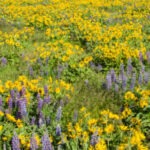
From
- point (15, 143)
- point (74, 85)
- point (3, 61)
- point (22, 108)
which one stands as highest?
point (22, 108)

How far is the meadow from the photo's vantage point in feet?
16.4

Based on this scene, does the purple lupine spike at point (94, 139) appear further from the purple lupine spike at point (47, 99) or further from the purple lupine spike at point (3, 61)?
the purple lupine spike at point (3, 61)

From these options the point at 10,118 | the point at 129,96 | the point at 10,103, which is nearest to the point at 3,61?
the point at 10,103

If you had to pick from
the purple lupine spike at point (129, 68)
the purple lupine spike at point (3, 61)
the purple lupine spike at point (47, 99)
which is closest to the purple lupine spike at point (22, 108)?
the purple lupine spike at point (47, 99)

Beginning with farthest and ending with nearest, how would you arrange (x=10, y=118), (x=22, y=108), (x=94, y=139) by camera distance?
(x=22, y=108), (x=10, y=118), (x=94, y=139)

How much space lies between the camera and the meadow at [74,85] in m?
4.98

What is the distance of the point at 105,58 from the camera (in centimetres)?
875

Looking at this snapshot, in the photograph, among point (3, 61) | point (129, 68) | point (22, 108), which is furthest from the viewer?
point (3, 61)

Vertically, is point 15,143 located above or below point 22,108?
below

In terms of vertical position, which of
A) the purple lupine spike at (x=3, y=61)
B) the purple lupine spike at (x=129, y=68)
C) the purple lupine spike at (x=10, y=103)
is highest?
the purple lupine spike at (x=10, y=103)

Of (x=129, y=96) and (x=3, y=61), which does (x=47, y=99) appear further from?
(x=3, y=61)

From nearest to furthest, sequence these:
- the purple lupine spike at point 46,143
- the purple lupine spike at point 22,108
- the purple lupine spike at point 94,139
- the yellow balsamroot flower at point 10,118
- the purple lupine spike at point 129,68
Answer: the purple lupine spike at point 46,143, the purple lupine spike at point 94,139, the yellow balsamroot flower at point 10,118, the purple lupine spike at point 22,108, the purple lupine spike at point 129,68

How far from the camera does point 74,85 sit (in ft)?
24.3

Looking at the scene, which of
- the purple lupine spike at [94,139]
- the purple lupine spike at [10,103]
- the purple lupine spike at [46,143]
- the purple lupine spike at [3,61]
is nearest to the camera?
the purple lupine spike at [46,143]
